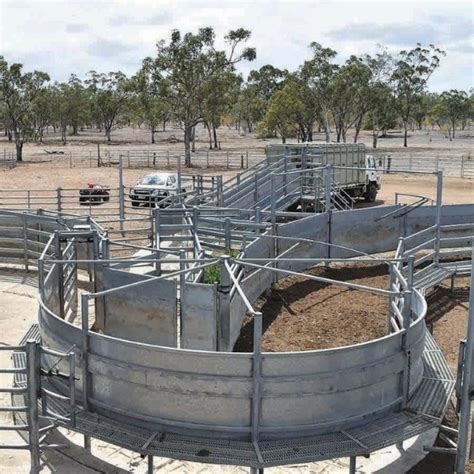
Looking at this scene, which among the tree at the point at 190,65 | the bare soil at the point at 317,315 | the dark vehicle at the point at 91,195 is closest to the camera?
the bare soil at the point at 317,315

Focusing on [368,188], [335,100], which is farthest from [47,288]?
[335,100]

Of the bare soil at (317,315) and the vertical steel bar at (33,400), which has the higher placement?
the vertical steel bar at (33,400)

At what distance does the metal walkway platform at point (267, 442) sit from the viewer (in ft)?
17.8

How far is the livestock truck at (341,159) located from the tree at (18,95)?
95.6 feet

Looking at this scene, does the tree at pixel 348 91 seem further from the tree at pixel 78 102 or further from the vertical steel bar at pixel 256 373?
the vertical steel bar at pixel 256 373

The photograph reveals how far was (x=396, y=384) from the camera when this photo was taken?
6.19 meters

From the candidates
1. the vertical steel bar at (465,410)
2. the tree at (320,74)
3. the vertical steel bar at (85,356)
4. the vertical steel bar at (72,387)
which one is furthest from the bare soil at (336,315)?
the tree at (320,74)

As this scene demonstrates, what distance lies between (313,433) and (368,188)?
21461 millimetres

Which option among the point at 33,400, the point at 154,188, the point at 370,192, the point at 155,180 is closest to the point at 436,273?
the point at 33,400

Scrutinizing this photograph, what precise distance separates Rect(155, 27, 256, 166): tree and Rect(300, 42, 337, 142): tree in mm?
14196

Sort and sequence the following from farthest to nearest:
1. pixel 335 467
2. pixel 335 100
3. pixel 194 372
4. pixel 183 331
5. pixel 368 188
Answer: pixel 335 100, pixel 368 188, pixel 183 331, pixel 335 467, pixel 194 372

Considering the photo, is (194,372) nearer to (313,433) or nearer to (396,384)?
(313,433)

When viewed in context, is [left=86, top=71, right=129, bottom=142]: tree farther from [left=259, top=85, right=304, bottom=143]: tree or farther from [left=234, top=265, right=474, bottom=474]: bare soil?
[left=234, top=265, right=474, bottom=474]: bare soil

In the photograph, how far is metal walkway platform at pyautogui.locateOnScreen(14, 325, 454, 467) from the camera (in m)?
5.43
